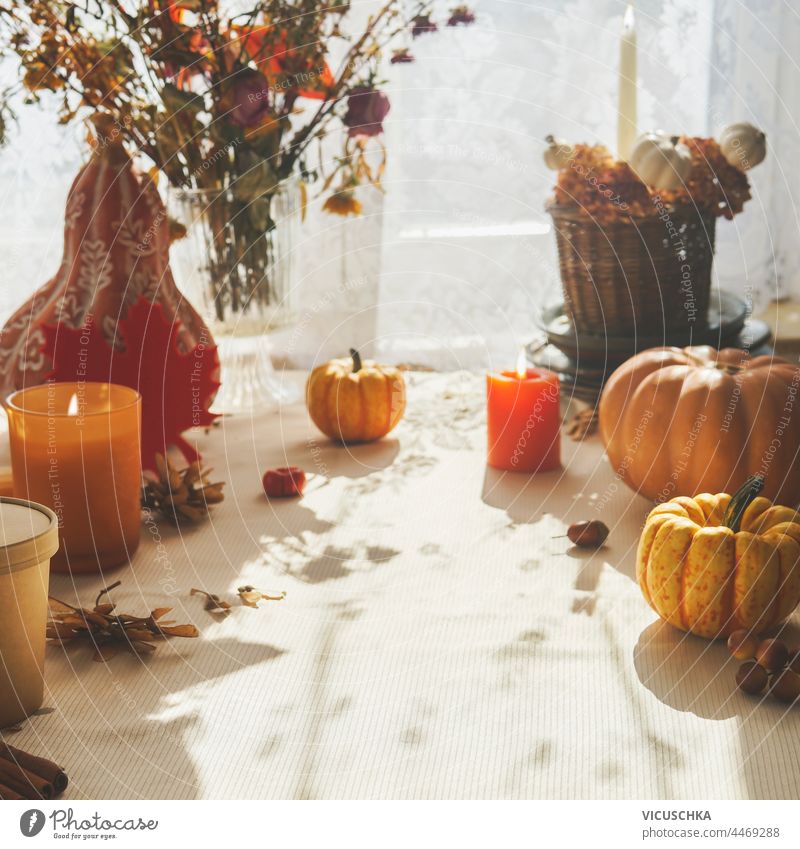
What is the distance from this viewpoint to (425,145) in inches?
62.6

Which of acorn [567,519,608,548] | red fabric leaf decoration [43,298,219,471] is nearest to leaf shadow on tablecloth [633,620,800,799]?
acorn [567,519,608,548]

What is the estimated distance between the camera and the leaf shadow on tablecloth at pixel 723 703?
21.1 inches

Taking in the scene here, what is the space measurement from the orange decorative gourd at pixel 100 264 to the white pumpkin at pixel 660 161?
497 mm

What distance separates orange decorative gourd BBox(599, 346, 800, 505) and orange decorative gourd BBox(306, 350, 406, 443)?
0.87 feet

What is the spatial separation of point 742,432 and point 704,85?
0.91 m

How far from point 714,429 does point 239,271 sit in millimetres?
565

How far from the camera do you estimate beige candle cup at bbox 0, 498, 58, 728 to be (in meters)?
0.56

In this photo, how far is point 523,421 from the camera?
0.98 m

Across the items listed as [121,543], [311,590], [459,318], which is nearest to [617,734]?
[311,590]

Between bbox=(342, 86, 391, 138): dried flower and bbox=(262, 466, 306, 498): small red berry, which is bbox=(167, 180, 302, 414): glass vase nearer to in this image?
bbox=(342, 86, 391, 138): dried flower

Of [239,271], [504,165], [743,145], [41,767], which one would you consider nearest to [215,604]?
[41,767]

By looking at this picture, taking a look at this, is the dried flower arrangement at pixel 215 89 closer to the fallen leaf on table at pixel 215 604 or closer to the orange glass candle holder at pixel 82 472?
the orange glass candle holder at pixel 82 472

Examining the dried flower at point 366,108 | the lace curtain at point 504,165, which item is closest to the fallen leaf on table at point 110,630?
the dried flower at point 366,108

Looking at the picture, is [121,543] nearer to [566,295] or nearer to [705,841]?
[705,841]
